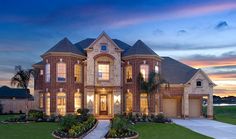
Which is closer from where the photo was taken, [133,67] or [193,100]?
[133,67]

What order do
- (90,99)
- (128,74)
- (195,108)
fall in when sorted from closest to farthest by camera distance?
(90,99) → (128,74) → (195,108)

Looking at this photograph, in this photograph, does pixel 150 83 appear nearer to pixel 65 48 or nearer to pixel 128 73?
pixel 128 73

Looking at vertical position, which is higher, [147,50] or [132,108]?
[147,50]

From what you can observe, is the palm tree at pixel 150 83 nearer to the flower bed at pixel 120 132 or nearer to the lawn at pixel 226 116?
the lawn at pixel 226 116

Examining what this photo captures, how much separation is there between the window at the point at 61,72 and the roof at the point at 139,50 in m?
7.89

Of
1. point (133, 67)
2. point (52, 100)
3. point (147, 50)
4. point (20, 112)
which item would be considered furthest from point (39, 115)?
point (20, 112)

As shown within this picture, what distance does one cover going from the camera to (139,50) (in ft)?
132

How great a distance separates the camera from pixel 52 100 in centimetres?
3838

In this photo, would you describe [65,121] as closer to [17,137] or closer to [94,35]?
[17,137]

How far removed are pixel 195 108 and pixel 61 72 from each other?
63.1 ft

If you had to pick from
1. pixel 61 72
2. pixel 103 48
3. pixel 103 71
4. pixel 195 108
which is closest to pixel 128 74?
pixel 103 71

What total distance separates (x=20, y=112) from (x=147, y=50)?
2644 cm

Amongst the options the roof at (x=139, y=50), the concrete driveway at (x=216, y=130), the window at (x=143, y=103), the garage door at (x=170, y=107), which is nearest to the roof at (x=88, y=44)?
the roof at (x=139, y=50)

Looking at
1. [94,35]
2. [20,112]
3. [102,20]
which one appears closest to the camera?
[102,20]
